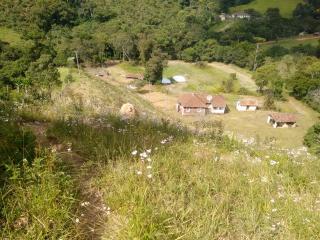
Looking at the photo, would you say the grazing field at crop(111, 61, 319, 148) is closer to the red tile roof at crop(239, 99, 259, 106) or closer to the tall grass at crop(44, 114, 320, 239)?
the red tile roof at crop(239, 99, 259, 106)

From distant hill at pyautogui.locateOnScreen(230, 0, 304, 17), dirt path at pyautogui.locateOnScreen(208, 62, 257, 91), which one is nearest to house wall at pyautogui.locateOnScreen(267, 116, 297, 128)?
dirt path at pyautogui.locateOnScreen(208, 62, 257, 91)

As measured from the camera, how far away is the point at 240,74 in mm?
60062

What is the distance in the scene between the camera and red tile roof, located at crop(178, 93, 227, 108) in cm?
4019

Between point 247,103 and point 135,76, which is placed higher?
point 135,76

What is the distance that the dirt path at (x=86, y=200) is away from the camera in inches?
118

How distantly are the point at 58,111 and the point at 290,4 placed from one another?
10100 centimetres

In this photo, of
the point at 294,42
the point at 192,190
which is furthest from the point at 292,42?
the point at 192,190

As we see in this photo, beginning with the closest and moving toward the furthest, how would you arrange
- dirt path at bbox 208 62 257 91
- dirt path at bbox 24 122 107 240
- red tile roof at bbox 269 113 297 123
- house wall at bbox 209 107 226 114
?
dirt path at bbox 24 122 107 240
red tile roof at bbox 269 113 297 123
house wall at bbox 209 107 226 114
dirt path at bbox 208 62 257 91

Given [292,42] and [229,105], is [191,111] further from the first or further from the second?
[292,42]

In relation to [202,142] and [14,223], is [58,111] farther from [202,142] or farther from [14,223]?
[14,223]

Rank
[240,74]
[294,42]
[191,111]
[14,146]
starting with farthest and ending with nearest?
[294,42] → [240,74] → [191,111] → [14,146]

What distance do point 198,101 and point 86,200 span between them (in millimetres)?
38210

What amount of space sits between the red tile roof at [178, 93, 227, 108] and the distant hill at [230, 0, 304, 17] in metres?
58.1

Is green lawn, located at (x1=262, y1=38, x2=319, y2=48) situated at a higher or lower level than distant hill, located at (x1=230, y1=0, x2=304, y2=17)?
lower
